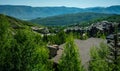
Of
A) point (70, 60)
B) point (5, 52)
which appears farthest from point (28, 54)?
point (70, 60)

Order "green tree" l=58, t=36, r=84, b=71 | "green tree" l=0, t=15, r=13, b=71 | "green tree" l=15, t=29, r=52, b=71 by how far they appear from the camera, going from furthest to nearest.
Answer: "green tree" l=58, t=36, r=84, b=71, "green tree" l=0, t=15, r=13, b=71, "green tree" l=15, t=29, r=52, b=71

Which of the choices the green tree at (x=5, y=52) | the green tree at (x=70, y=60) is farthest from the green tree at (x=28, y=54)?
the green tree at (x=70, y=60)

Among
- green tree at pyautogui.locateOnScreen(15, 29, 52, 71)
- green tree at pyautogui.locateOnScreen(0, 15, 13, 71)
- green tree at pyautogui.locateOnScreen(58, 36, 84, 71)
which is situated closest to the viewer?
green tree at pyautogui.locateOnScreen(15, 29, 52, 71)

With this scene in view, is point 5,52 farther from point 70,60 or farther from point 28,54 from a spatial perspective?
point 70,60

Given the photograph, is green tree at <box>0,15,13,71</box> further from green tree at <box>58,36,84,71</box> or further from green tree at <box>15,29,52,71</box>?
green tree at <box>58,36,84,71</box>

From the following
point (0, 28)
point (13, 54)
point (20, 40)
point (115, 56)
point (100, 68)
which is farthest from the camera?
point (0, 28)

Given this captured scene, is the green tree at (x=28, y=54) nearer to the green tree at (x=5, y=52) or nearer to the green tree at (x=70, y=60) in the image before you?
the green tree at (x=5, y=52)

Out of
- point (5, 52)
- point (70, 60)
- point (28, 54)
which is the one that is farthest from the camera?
point (70, 60)

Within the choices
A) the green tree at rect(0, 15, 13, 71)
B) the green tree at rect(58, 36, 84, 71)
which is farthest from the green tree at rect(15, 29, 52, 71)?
the green tree at rect(58, 36, 84, 71)

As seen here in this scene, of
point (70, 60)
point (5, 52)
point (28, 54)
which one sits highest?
point (28, 54)

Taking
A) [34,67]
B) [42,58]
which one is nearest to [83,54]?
[42,58]

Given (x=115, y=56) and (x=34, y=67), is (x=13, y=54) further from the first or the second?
(x=115, y=56)
